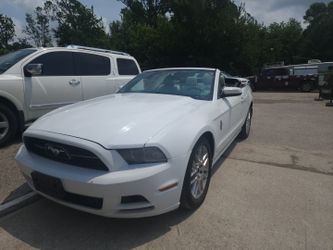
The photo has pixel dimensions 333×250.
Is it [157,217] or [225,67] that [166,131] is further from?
[225,67]

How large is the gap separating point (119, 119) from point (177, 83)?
63.2 inches

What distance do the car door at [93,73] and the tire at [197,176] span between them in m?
3.66

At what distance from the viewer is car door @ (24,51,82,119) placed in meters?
5.23

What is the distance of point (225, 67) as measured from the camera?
2630cm

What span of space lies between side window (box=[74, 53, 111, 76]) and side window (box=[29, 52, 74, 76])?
16 cm

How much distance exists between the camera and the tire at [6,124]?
482 cm

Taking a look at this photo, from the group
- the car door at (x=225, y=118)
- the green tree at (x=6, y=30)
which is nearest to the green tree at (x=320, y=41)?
the car door at (x=225, y=118)

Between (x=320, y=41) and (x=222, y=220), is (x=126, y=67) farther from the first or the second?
(x=320, y=41)

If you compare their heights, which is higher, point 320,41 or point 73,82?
point 320,41

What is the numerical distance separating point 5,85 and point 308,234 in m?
4.78

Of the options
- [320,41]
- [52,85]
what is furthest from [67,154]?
[320,41]

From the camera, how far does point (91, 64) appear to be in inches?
250

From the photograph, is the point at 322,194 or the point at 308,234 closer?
the point at 308,234

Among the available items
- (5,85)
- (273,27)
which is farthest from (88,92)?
(273,27)
